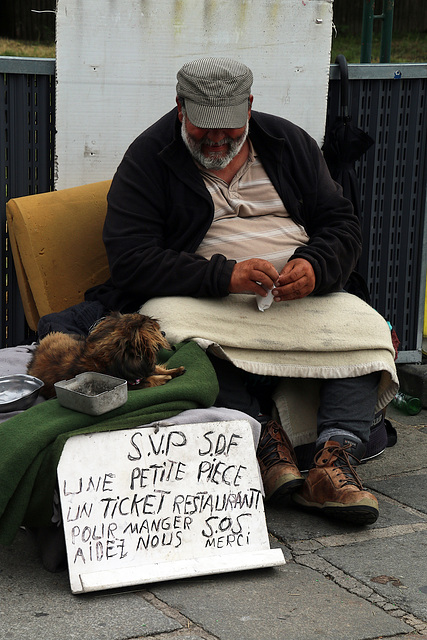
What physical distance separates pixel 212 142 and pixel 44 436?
140cm

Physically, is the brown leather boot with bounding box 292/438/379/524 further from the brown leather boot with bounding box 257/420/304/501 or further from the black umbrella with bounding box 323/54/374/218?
the black umbrella with bounding box 323/54/374/218

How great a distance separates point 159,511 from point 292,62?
8.03 feet

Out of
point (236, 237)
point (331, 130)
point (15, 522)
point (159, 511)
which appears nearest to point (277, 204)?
point (236, 237)

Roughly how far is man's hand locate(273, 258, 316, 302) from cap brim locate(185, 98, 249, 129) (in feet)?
1.92

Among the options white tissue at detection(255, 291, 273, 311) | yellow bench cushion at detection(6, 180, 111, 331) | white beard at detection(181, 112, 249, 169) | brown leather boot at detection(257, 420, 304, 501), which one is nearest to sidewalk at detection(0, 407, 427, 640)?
brown leather boot at detection(257, 420, 304, 501)

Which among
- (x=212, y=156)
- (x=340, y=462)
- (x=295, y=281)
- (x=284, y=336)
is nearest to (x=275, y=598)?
(x=340, y=462)

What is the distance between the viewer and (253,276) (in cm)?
340

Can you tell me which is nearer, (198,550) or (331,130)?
(198,550)

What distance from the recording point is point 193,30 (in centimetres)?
420

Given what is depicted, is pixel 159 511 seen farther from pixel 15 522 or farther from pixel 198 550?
pixel 15 522

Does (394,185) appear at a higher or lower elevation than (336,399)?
higher

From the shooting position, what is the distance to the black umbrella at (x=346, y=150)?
4348 mm

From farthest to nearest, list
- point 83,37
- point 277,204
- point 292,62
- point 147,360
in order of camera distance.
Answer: point 292,62 → point 83,37 → point 277,204 → point 147,360

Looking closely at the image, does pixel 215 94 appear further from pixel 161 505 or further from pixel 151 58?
pixel 161 505
